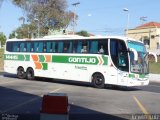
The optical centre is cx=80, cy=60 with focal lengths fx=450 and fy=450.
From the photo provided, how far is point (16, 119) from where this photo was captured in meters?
12.0

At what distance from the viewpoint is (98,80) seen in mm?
25406

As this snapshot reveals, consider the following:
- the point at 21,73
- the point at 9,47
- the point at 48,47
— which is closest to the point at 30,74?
the point at 21,73

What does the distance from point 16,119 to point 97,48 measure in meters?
13.9

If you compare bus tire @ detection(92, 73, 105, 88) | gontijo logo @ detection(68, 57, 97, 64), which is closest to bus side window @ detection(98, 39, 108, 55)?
gontijo logo @ detection(68, 57, 97, 64)

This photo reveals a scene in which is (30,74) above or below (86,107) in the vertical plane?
above

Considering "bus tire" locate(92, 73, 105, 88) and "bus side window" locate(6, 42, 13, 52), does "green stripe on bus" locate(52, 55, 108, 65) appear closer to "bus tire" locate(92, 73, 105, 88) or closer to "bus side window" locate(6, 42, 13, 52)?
"bus tire" locate(92, 73, 105, 88)

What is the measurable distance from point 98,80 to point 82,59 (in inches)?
69.6

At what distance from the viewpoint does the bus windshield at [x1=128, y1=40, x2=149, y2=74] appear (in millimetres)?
24094

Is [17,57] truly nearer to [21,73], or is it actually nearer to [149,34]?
[21,73]

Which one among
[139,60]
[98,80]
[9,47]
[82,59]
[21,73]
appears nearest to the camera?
[139,60]

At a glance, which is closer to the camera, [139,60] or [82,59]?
[139,60]

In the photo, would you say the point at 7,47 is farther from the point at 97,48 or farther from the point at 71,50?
the point at 97,48

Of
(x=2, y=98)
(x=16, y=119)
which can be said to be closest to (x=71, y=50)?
(x=2, y=98)

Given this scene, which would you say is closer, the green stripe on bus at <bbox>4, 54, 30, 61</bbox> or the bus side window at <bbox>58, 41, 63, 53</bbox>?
the bus side window at <bbox>58, 41, 63, 53</bbox>
